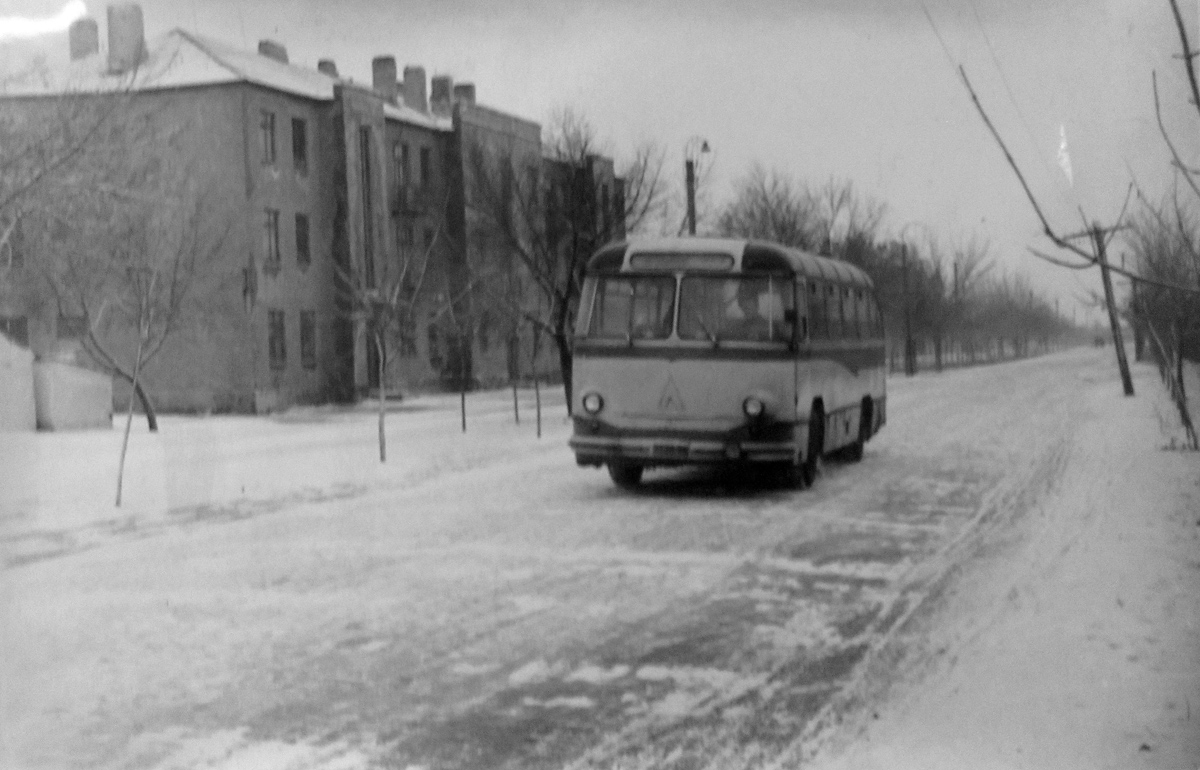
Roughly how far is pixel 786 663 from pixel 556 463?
537 inches

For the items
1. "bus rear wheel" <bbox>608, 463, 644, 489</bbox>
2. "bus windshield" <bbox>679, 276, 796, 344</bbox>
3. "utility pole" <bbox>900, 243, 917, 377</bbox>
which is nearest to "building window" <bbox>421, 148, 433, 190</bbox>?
"utility pole" <bbox>900, 243, 917, 377</bbox>

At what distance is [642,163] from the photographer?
103ft

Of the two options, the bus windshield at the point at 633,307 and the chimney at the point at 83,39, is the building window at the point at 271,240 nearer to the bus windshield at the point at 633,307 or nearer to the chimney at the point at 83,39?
the chimney at the point at 83,39

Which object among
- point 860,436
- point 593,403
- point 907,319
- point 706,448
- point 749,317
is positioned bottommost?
point 860,436

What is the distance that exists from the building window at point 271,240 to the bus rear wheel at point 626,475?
17.6 m

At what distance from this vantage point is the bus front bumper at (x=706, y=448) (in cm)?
1655

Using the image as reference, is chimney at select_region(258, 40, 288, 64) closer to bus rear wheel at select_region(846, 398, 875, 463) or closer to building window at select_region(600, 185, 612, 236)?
building window at select_region(600, 185, 612, 236)

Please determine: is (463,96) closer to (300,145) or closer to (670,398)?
(300,145)

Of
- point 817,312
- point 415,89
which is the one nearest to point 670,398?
point 817,312

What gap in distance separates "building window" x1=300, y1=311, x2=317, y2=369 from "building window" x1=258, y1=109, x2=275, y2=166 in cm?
375

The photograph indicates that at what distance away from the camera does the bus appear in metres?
16.6

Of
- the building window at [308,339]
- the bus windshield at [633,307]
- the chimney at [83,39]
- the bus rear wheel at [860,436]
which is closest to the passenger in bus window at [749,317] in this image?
the bus windshield at [633,307]

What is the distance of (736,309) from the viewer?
55.3ft

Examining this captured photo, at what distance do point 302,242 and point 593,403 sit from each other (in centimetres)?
2059
